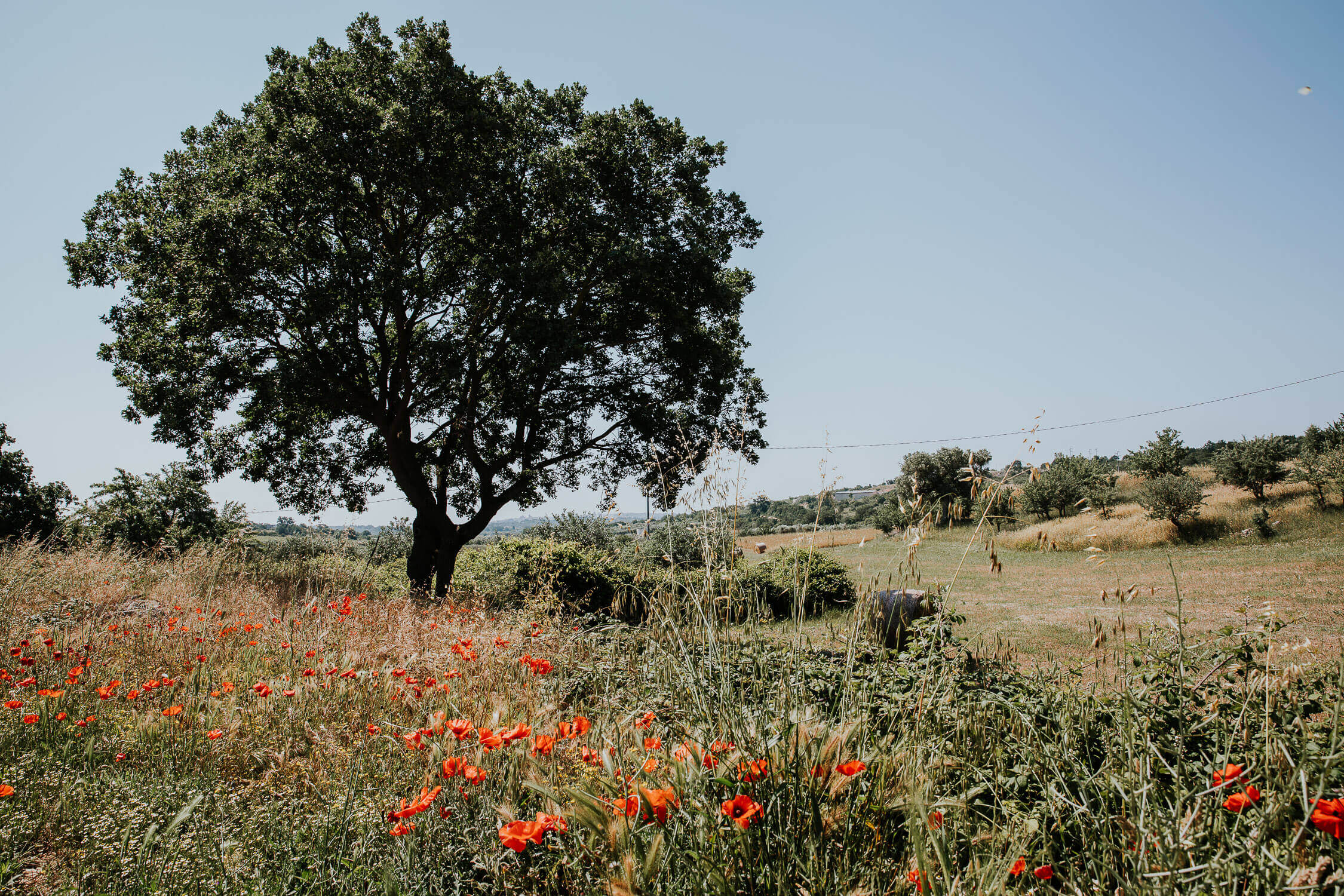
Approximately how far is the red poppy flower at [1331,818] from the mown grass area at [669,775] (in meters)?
0.02

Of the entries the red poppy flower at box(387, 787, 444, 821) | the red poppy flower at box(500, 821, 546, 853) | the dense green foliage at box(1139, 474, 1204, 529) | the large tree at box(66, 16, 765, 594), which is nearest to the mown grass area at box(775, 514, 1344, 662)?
the dense green foliage at box(1139, 474, 1204, 529)

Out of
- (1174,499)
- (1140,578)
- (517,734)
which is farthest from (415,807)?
(1174,499)

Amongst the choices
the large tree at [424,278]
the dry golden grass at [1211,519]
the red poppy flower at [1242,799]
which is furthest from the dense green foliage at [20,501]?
the dry golden grass at [1211,519]

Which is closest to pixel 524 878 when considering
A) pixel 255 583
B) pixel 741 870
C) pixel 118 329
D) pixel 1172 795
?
pixel 741 870

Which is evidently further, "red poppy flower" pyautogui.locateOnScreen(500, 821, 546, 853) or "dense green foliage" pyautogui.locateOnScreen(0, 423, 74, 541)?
"dense green foliage" pyautogui.locateOnScreen(0, 423, 74, 541)

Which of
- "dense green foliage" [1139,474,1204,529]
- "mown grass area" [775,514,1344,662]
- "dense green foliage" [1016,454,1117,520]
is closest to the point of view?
"mown grass area" [775,514,1344,662]

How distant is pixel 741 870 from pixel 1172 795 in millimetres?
1598

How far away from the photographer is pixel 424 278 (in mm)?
9906

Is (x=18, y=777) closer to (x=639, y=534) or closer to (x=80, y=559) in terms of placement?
(x=639, y=534)

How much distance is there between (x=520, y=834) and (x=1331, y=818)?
1619 millimetres

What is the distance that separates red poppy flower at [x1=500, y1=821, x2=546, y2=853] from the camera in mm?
1243

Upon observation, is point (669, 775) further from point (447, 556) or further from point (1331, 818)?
point (447, 556)

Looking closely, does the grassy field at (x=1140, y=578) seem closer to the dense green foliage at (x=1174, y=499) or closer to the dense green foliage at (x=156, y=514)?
the dense green foliage at (x=1174, y=499)

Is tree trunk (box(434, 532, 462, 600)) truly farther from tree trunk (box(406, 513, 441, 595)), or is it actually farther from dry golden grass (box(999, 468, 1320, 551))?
dry golden grass (box(999, 468, 1320, 551))
